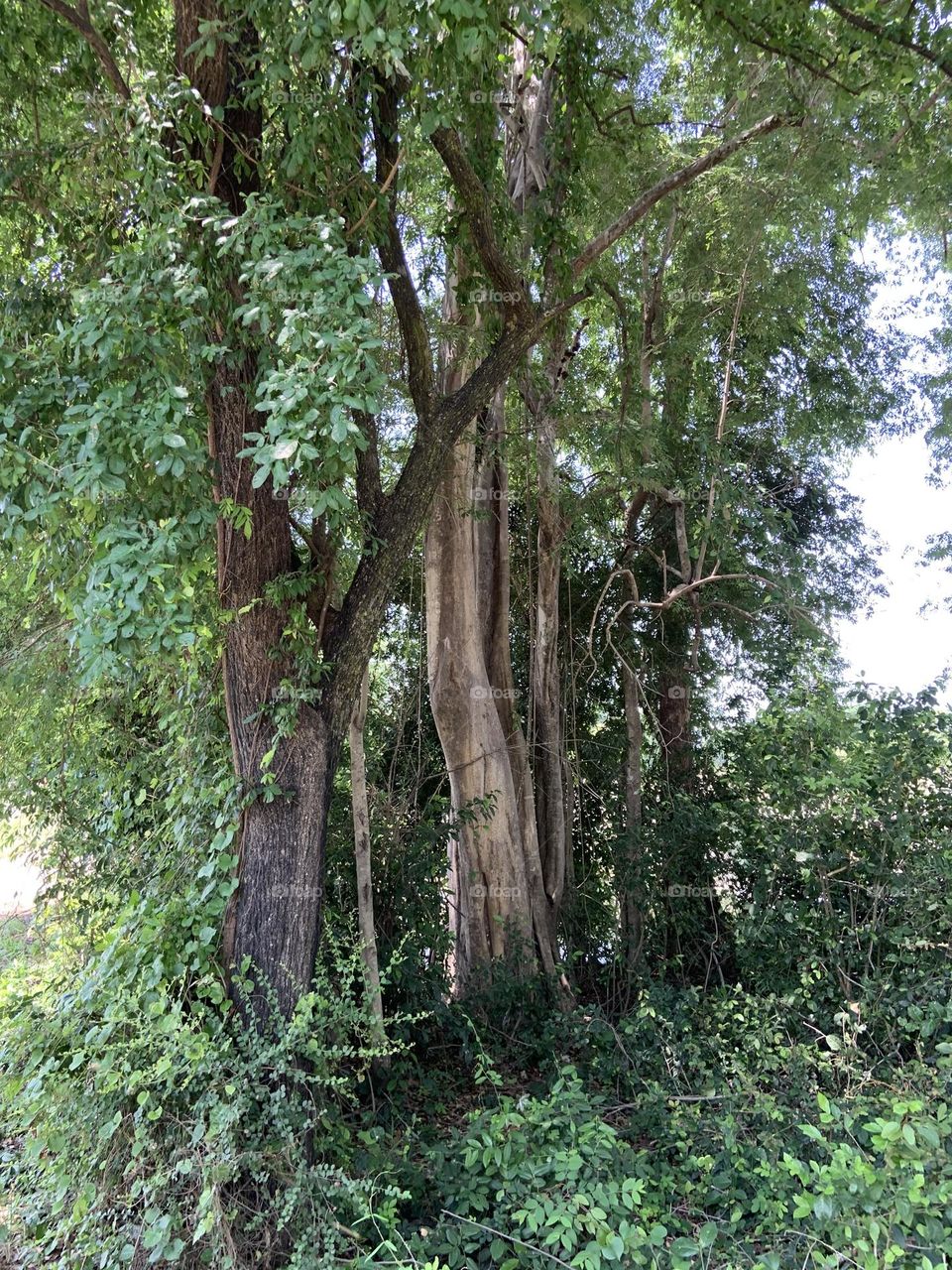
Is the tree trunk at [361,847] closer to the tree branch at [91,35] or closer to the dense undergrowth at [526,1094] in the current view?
the dense undergrowth at [526,1094]

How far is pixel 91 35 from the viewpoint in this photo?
3303 mm

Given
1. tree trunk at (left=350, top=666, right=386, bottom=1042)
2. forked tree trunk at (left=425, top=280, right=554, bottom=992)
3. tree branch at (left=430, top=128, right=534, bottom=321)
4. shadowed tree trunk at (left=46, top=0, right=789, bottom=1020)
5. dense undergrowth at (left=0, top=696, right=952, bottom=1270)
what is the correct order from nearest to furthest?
dense undergrowth at (left=0, top=696, right=952, bottom=1270) → shadowed tree trunk at (left=46, top=0, right=789, bottom=1020) → tree branch at (left=430, top=128, right=534, bottom=321) → tree trunk at (left=350, top=666, right=386, bottom=1042) → forked tree trunk at (left=425, top=280, right=554, bottom=992)

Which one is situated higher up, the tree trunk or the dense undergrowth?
the tree trunk

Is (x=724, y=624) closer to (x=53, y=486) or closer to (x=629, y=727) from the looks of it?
(x=629, y=727)

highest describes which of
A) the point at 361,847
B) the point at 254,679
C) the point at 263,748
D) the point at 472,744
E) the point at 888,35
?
the point at 888,35

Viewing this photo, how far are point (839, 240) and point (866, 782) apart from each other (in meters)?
5.13

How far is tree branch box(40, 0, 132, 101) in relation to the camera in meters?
3.27

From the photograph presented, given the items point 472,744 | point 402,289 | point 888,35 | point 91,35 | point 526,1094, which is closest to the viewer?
point 91,35

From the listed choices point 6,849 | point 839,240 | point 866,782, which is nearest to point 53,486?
point 6,849

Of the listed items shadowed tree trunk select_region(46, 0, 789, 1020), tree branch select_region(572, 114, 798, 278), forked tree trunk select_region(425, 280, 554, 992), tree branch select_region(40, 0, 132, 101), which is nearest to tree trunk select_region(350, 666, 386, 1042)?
shadowed tree trunk select_region(46, 0, 789, 1020)

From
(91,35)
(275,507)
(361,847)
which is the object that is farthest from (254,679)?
(91,35)

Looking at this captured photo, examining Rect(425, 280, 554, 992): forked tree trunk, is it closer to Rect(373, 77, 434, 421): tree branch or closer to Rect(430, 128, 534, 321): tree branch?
Rect(373, 77, 434, 421): tree branch

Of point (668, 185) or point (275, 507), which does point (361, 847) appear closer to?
point (275, 507)

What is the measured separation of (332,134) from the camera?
3.38m
